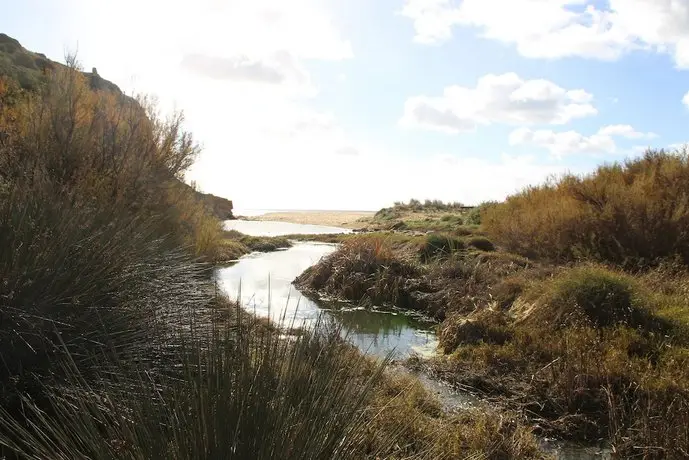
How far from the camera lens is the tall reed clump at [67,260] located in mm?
4273

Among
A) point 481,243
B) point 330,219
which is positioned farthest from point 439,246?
point 330,219

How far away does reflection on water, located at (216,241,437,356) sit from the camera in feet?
26.2

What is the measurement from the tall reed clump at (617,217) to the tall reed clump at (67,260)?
1160 cm

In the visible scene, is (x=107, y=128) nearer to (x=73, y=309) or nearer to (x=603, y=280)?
(x=73, y=309)

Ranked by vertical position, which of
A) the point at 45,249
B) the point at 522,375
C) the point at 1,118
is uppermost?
the point at 1,118

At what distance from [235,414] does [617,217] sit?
14.6m

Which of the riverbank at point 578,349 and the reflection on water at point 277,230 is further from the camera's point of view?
the reflection on water at point 277,230

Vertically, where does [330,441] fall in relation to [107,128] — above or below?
below

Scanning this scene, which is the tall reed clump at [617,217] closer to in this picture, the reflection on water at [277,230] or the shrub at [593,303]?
the shrub at [593,303]

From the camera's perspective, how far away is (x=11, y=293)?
4.17 metres

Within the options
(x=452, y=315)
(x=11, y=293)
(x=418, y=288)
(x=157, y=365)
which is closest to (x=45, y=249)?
(x=11, y=293)

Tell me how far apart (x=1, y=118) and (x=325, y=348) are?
899 centimetres

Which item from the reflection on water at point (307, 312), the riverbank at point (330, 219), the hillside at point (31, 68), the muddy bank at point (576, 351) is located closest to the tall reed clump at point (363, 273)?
the reflection on water at point (307, 312)

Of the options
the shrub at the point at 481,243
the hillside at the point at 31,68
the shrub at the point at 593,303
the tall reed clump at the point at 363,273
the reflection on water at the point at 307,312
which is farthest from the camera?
the shrub at the point at 481,243
